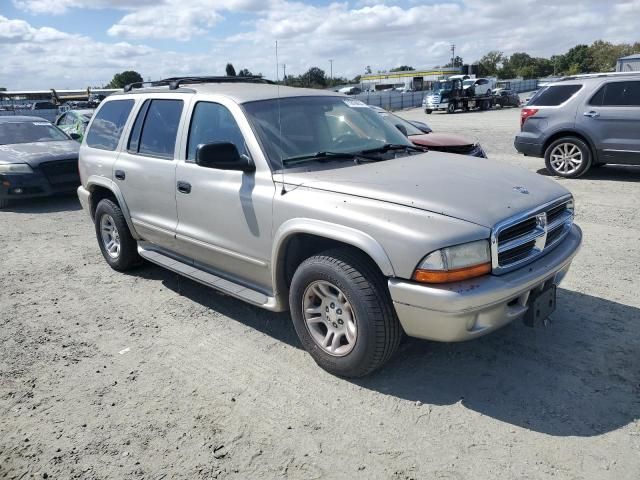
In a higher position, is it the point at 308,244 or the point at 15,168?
the point at 15,168

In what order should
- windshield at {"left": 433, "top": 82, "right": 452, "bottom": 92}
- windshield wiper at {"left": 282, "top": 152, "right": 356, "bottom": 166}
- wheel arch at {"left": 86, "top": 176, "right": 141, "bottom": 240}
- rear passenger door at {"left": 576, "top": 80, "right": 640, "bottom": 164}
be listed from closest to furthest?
windshield wiper at {"left": 282, "top": 152, "right": 356, "bottom": 166} < wheel arch at {"left": 86, "top": 176, "right": 141, "bottom": 240} < rear passenger door at {"left": 576, "top": 80, "right": 640, "bottom": 164} < windshield at {"left": 433, "top": 82, "right": 452, "bottom": 92}

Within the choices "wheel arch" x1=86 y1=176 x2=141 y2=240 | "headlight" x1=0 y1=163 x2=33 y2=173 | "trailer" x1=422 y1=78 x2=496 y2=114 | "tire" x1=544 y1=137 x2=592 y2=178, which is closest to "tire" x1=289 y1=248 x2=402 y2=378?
"wheel arch" x1=86 y1=176 x2=141 y2=240

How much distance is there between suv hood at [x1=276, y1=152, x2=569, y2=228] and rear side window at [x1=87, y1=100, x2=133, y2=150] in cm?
253

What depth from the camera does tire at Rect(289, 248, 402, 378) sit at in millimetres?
3117

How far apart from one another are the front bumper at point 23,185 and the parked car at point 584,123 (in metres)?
9.05

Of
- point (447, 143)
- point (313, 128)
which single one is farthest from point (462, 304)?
point (447, 143)

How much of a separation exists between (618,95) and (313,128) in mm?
7434

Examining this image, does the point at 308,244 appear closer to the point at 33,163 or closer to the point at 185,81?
the point at 185,81

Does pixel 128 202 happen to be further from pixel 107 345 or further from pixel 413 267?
pixel 413 267

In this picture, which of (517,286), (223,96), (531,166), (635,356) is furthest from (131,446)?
(531,166)

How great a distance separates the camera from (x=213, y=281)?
13.8 feet

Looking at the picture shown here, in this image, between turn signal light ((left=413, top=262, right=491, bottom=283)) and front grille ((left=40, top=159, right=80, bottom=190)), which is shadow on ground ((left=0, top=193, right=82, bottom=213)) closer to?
front grille ((left=40, top=159, right=80, bottom=190))

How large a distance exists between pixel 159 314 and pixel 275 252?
165 centimetres

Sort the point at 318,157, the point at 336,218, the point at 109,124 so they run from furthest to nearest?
the point at 109,124, the point at 318,157, the point at 336,218
